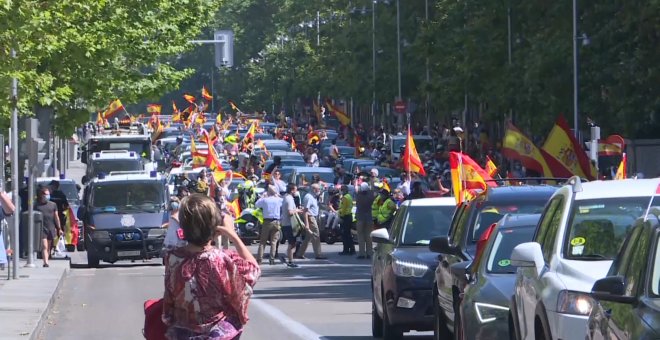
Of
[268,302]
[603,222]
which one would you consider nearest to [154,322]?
[603,222]

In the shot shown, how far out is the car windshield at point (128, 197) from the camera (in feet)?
115

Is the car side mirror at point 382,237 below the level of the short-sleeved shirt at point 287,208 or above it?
above

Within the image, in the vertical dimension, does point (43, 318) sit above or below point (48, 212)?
below

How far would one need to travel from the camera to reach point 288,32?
122125 mm

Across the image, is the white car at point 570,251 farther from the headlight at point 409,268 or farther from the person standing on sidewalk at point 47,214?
the person standing on sidewalk at point 47,214

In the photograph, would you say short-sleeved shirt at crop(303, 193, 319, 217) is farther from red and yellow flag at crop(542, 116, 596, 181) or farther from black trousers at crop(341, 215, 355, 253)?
red and yellow flag at crop(542, 116, 596, 181)

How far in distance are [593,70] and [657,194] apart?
1272 inches

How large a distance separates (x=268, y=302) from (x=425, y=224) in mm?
6214

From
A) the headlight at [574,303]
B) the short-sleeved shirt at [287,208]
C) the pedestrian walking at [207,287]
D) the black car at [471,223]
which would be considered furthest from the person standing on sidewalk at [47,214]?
the pedestrian walking at [207,287]

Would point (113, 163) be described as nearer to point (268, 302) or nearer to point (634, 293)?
point (268, 302)

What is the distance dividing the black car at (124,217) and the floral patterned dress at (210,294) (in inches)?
1017

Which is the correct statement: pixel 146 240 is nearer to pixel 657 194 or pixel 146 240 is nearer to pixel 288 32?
pixel 657 194

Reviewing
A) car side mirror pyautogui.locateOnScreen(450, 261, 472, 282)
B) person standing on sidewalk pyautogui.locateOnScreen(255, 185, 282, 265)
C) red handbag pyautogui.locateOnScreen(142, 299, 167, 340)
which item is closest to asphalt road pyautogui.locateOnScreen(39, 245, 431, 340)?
person standing on sidewalk pyautogui.locateOnScreen(255, 185, 282, 265)

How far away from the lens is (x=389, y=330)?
16938 millimetres
